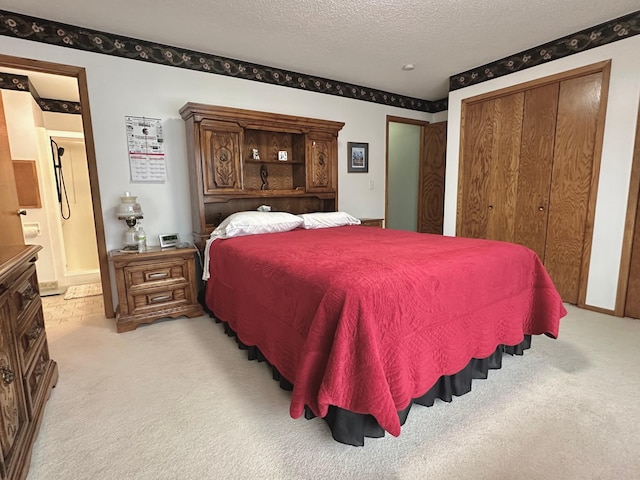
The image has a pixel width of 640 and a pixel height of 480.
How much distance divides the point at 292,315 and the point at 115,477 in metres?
0.93

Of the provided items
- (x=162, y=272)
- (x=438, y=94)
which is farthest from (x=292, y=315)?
(x=438, y=94)

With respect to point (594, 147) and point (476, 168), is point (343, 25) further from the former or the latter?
point (594, 147)

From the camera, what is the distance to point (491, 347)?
1.80 metres

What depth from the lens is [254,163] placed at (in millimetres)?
3492

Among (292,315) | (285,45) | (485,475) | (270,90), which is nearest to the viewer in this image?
(485,475)

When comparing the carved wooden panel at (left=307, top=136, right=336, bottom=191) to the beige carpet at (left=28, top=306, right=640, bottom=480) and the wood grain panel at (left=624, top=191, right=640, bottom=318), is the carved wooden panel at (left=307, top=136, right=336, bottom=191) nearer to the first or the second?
the beige carpet at (left=28, top=306, right=640, bottom=480)

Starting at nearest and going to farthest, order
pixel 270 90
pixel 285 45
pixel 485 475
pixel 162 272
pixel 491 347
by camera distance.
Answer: pixel 485 475
pixel 491 347
pixel 162 272
pixel 285 45
pixel 270 90

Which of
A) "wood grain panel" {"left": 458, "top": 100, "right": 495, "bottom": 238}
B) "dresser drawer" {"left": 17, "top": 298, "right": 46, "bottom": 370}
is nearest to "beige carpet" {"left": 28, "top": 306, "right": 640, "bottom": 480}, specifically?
"dresser drawer" {"left": 17, "top": 298, "right": 46, "bottom": 370}

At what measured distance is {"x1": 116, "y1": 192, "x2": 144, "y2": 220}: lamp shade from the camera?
106 inches

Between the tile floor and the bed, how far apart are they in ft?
5.44

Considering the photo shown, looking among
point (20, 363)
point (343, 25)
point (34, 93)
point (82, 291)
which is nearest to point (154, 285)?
point (20, 363)

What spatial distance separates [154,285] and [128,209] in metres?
0.68

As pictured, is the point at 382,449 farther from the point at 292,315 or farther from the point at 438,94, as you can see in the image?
the point at 438,94

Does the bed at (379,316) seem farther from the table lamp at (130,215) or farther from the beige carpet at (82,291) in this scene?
the beige carpet at (82,291)
